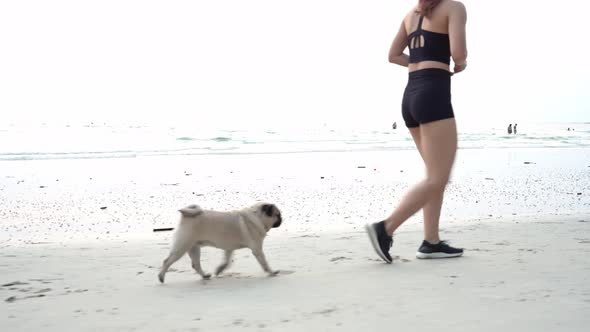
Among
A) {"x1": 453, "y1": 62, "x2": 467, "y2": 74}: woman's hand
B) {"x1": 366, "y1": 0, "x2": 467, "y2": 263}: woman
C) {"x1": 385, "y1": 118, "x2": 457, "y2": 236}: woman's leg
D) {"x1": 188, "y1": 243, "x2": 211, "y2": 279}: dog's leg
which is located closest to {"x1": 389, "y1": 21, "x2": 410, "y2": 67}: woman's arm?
{"x1": 366, "y1": 0, "x2": 467, "y2": 263}: woman

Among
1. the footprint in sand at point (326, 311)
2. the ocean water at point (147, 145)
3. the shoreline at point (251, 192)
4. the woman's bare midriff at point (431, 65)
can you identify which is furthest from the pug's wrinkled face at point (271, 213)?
the ocean water at point (147, 145)

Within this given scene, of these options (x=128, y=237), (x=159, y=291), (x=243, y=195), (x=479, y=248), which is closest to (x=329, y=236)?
(x=479, y=248)

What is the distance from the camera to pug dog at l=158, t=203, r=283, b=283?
3830 mm

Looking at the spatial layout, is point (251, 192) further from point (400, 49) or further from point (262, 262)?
point (262, 262)

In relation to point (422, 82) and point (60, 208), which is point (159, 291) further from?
point (60, 208)

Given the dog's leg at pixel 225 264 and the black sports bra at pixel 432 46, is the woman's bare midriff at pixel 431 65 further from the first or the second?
the dog's leg at pixel 225 264

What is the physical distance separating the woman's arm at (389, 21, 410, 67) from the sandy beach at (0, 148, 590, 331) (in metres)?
1.39

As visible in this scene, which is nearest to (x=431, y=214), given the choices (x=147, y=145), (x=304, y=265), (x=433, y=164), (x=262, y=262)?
(x=433, y=164)

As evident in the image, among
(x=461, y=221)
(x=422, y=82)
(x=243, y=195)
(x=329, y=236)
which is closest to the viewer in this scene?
(x=422, y=82)

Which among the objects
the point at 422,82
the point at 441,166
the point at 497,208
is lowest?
the point at 497,208

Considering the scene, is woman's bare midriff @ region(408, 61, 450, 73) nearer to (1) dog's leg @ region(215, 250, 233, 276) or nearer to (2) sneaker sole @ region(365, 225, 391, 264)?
(2) sneaker sole @ region(365, 225, 391, 264)

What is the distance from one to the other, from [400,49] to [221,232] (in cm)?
183

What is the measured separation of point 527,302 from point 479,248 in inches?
66.7

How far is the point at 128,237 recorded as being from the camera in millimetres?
5684
